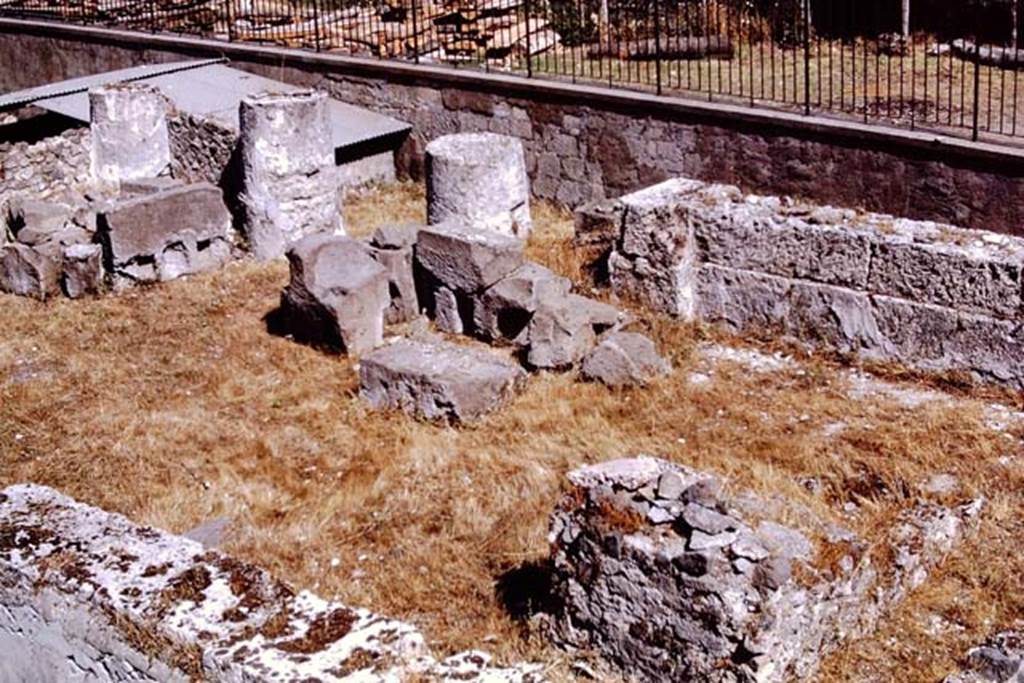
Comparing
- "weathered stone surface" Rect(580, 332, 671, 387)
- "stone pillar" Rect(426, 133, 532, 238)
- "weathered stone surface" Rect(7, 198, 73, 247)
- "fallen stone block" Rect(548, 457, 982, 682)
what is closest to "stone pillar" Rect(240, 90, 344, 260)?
"stone pillar" Rect(426, 133, 532, 238)

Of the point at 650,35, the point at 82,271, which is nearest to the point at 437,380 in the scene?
the point at 82,271

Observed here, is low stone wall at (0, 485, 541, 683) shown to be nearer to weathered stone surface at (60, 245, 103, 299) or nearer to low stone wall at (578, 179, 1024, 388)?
low stone wall at (578, 179, 1024, 388)

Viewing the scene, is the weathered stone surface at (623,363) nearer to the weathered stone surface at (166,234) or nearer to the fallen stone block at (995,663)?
the fallen stone block at (995,663)

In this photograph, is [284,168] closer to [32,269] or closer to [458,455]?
[32,269]

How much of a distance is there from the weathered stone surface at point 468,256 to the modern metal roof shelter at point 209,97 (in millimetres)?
3853

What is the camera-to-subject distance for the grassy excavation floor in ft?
22.0

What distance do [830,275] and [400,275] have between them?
3154mm

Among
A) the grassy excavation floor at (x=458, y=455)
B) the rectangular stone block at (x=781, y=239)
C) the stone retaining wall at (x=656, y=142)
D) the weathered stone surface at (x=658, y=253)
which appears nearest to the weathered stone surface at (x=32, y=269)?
the grassy excavation floor at (x=458, y=455)

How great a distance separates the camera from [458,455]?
8469 millimetres

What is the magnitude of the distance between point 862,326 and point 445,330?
3025 millimetres

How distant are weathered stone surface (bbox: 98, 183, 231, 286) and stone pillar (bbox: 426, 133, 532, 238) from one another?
1.90 meters

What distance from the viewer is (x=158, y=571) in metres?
5.18

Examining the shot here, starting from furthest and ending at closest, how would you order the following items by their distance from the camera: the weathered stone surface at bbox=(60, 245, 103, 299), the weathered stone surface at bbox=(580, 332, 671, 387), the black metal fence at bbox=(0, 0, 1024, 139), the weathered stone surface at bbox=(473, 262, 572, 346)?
the black metal fence at bbox=(0, 0, 1024, 139) → the weathered stone surface at bbox=(60, 245, 103, 299) → the weathered stone surface at bbox=(473, 262, 572, 346) → the weathered stone surface at bbox=(580, 332, 671, 387)

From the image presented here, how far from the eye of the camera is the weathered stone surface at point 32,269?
1170cm
